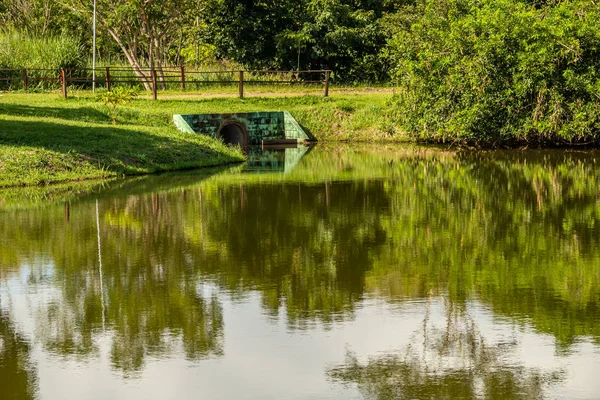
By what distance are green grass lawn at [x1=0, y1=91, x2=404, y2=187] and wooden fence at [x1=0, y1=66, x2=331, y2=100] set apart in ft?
4.41

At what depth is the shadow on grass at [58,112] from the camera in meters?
32.3

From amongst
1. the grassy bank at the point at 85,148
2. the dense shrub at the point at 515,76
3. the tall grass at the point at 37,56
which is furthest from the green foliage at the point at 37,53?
the dense shrub at the point at 515,76

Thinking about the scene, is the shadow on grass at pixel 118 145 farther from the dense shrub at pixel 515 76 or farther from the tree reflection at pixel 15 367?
the tree reflection at pixel 15 367

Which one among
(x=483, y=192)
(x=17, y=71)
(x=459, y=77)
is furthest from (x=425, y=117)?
(x=17, y=71)

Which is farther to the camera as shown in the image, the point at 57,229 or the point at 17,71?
the point at 17,71

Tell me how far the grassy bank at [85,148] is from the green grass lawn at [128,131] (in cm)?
2

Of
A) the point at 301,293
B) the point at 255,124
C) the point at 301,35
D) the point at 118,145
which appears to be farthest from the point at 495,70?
the point at 301,293

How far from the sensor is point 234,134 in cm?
3794

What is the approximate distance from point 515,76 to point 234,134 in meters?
10.2

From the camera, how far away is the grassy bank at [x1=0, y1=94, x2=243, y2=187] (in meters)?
24.5

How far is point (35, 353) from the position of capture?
1075 cm

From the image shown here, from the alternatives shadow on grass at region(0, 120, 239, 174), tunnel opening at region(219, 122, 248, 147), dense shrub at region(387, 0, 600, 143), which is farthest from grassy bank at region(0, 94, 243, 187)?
dense shrub at region(387, 0, 600, 143)

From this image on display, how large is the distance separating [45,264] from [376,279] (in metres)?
4.57

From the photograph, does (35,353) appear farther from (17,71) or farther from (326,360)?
(17,71)
